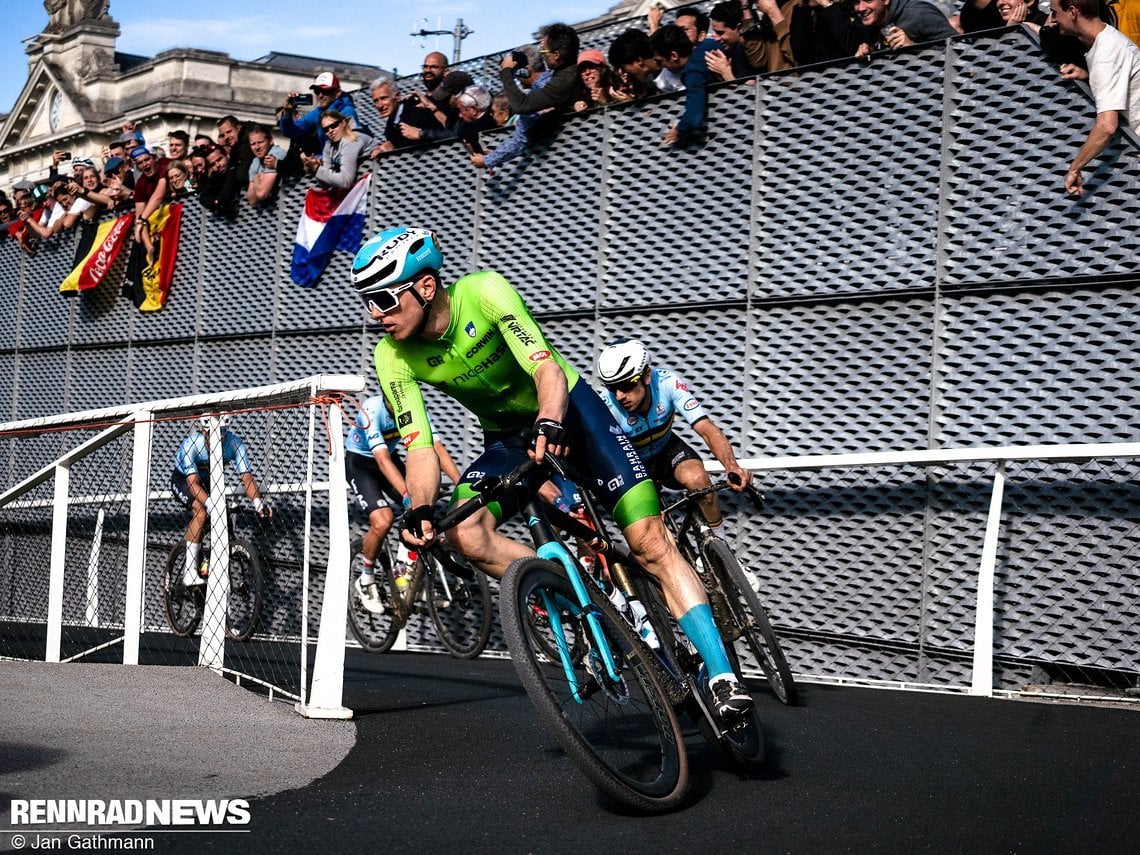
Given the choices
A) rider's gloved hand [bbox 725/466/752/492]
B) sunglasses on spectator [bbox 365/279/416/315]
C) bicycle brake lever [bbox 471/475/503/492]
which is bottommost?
rider's gloved hand [bbox 725/466/752/492]

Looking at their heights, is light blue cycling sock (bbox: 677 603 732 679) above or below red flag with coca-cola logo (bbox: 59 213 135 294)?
below

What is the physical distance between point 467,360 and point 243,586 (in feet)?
22.3

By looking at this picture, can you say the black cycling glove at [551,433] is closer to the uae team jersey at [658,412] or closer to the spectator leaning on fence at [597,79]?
the uae team jersey at [658,412]

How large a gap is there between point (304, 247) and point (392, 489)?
3377 mm

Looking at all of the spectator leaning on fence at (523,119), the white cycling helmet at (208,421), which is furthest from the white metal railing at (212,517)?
the spectator leaning on fence at (523,119)

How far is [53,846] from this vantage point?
4.28 metres

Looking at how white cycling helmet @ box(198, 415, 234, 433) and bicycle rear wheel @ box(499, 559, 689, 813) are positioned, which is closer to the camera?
bicycle rear wheel @ box(499, 559, 689, 813)

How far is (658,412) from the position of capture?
8.39 meters

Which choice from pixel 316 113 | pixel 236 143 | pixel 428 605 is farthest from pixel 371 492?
pixel 236 143

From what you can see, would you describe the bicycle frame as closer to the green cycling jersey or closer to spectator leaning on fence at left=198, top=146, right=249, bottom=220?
the green cycling jersey

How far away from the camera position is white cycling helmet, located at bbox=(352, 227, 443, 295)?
5.80 metres

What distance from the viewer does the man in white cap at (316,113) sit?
13.5 m

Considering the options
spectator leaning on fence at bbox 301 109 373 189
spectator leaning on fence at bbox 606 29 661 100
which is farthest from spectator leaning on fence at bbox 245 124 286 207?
spectator leaning on fence at bbox 606 29 661 100

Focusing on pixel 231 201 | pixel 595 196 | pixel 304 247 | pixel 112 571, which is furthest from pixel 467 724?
pixel 231 201
